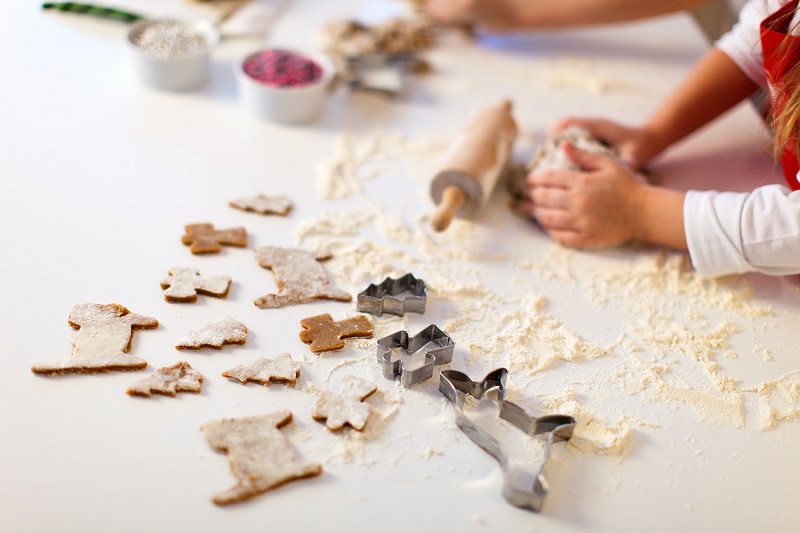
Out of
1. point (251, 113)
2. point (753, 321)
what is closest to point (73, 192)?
point (251, 113)

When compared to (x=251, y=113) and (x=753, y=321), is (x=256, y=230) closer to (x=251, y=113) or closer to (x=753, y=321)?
(x=251, y=113)

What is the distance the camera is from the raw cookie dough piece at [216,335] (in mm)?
907

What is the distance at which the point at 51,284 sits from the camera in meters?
0.97

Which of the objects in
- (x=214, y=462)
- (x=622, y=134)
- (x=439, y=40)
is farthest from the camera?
(x=439, y=40)

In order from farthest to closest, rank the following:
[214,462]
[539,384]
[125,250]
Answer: [125,250] < [539,384] < [214,462]

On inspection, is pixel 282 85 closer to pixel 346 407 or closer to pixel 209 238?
pixel 209 238

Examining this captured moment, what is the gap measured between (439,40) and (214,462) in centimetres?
126

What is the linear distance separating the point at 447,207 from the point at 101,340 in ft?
1.76

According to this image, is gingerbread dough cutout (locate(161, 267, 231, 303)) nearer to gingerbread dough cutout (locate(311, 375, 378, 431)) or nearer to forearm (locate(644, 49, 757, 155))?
gingerbread dough cutout (locate(311, 375, 378, 431))

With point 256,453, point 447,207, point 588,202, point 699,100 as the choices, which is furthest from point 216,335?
point 699,100

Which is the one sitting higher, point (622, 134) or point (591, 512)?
point (622, 134)

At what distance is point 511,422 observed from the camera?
88cm

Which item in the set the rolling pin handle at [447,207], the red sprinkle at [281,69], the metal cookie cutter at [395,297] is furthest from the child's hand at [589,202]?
the red sprinkle at [281,69]

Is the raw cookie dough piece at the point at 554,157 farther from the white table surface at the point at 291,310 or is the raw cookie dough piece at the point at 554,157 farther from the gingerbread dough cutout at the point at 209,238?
the gingerbread dough cutout at the point at 209,238
